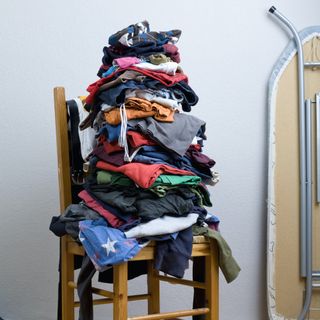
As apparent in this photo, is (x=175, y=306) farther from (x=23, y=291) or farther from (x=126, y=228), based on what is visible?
(x=126, y=228)

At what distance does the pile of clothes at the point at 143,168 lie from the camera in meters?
1.48

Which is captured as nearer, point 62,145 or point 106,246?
point 106,246

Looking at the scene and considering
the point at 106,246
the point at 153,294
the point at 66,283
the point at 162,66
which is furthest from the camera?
the point at 153,294

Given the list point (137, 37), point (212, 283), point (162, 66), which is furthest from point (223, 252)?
point (137, 37)

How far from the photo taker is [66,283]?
176 centimetres

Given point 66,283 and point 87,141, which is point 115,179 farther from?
point 66,283

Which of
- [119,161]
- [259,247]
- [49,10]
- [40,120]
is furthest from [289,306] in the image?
[49,10]

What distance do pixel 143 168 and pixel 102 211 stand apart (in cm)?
18

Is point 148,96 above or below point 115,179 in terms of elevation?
above

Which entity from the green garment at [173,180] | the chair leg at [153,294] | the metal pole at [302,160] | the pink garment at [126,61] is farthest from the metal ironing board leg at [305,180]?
the pink garment at [126,61]

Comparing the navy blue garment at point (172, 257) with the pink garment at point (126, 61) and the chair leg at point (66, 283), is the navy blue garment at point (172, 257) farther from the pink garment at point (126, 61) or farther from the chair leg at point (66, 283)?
the pink garment at point (126, 61)

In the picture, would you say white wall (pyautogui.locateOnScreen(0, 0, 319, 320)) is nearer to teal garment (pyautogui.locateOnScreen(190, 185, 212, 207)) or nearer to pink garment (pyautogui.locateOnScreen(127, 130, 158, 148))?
teal garment (pyautogui.locateOnScreen(190, 185, 212, 207))

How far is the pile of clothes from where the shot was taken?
148 centimetres

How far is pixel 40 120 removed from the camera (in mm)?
2291
